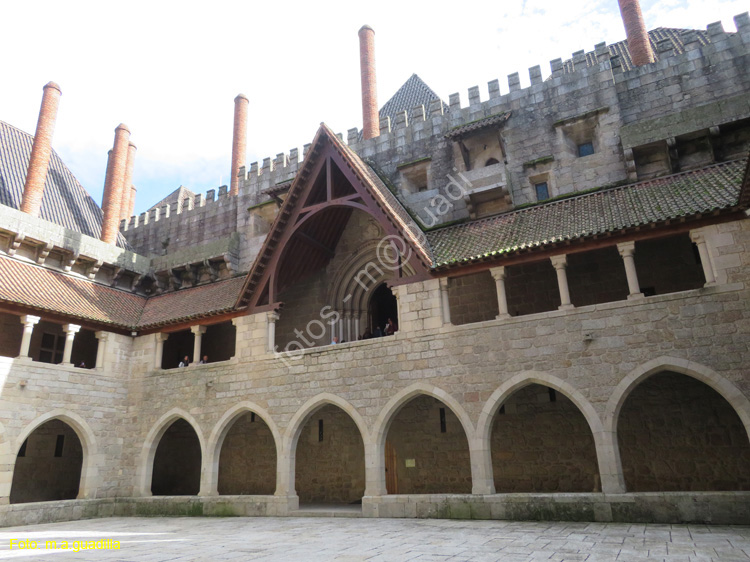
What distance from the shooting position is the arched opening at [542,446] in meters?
13.4

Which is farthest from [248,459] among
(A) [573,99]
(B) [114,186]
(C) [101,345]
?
(A) [573,99]

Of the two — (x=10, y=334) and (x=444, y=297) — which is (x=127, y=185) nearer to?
(x=10, y=334)

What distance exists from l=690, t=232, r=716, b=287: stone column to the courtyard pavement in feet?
15.9

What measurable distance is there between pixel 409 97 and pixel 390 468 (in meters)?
20.1

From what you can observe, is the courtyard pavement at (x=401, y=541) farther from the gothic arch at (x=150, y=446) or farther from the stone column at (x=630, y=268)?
the stone column at (x=630, y=268)

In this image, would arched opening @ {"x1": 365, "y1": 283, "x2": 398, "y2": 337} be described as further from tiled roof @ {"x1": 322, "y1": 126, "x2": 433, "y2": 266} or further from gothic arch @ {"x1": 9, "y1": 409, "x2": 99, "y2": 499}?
gothic arch @ {"x1": 9, "y1": 409, "x2": 99, "y2": 499}

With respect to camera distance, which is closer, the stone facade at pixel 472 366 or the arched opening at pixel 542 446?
the stone facade at pixel 472 366

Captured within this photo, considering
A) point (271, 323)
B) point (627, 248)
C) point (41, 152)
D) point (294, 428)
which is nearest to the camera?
point (627, 248)

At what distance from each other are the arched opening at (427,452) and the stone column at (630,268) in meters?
6.30

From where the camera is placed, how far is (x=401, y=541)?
27.2 ft

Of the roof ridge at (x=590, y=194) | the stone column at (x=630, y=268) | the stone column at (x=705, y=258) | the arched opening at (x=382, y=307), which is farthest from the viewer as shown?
the arched opening at (x=382, y=307)

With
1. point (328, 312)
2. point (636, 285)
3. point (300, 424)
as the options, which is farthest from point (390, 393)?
point (636, 285)

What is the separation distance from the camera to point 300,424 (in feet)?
47.1

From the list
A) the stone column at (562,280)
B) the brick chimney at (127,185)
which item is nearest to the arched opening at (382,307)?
the stone column at (562,280)
